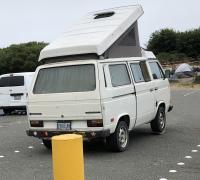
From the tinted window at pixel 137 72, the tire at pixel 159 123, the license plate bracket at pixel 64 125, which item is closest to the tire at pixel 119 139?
the license plate bracket at pixel 64 125

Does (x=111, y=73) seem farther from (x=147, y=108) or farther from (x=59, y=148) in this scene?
(x=59, y=148)

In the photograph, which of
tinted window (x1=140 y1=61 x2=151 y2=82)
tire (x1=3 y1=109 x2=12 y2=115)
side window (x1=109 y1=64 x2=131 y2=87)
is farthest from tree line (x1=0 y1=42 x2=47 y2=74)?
side window (x1=109 y1=64 x2=131 y2=87)

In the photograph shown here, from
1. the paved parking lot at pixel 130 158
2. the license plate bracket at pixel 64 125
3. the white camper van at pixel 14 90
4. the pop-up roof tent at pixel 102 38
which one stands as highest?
the pop-up roof tent at pixel 102 38

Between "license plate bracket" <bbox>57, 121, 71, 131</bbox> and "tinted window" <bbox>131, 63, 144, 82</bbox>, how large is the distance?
2036 millimetres

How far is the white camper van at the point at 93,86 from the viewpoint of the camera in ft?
31.4

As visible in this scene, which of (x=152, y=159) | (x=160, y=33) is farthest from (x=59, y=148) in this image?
(x=160, y=33)

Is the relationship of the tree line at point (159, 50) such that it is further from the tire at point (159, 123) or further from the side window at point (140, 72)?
the side window at point (140, 72)

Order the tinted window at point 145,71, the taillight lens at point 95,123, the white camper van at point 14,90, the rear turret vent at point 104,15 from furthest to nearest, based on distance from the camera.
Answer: the white camper van at point 14,90 → the rear turret vent at point 104,15 → the tinted window at point 145,71 → the taillight lens at point 95,123

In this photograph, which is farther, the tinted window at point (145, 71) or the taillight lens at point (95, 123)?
the tinted window at point (145, 71)

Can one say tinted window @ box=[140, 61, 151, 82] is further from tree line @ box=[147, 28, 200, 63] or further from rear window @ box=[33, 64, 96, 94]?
tree line @ box=[147, 28, 200, 63]

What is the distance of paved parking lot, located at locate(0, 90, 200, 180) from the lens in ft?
26.4

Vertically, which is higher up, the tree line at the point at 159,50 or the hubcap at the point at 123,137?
the tree line at the point at 159,50

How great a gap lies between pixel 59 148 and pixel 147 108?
244 inches

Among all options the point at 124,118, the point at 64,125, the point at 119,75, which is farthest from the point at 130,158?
the point at 119,75
